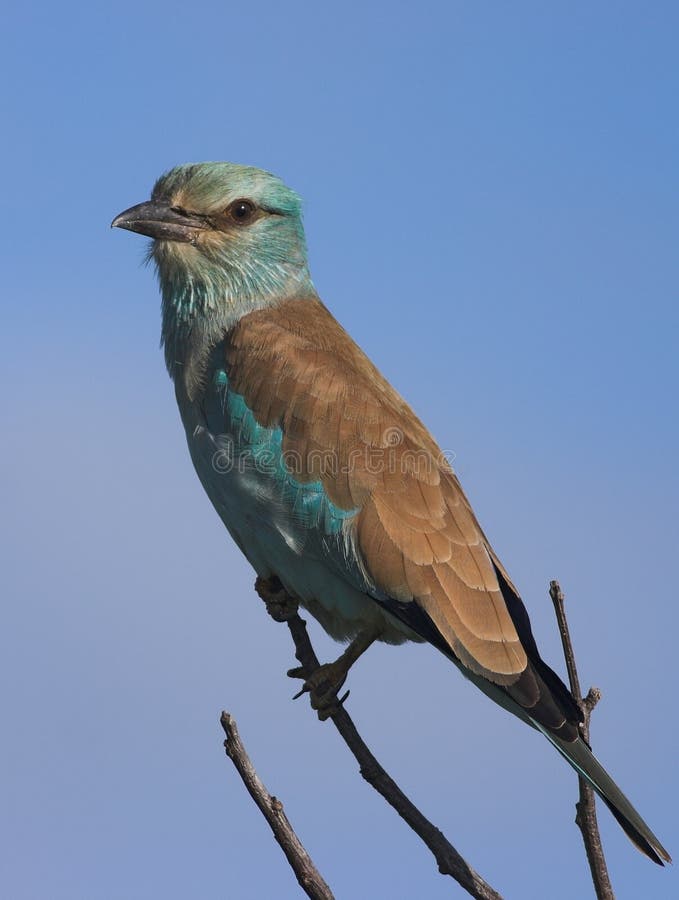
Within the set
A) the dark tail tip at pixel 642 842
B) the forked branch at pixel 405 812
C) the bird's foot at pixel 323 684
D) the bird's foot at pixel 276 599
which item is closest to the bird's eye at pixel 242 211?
the bird's foot at pixel 276 599

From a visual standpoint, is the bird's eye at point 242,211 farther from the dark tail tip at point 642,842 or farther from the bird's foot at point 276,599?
the dark tail tip at point 642,842

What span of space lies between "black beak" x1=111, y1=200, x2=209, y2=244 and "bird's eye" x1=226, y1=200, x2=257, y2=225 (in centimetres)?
14

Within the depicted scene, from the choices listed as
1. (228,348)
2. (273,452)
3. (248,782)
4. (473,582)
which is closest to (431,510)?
(473,582)

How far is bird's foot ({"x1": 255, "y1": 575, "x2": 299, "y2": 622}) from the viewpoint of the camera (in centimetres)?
498

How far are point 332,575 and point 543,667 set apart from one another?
939mm

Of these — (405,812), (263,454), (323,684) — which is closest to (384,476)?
(263,454)

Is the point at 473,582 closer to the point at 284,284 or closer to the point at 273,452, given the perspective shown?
the point at 273,452

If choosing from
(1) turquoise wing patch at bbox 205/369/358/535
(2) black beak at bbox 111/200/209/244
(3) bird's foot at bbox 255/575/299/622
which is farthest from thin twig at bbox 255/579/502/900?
(2) black beak at bbox 111/200/209/244

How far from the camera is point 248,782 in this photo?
3662 millimetres

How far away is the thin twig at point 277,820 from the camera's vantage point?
11.7 ft

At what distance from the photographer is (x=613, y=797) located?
4164mm

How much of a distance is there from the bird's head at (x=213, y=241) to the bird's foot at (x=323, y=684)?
1.71 m

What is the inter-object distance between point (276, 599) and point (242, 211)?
1980mm

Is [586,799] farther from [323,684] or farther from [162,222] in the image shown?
[162,222]
